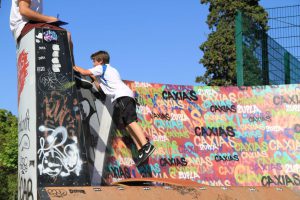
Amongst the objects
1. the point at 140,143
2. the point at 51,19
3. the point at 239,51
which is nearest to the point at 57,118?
the point at 51,19

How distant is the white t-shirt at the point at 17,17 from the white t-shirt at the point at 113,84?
1.03 meters

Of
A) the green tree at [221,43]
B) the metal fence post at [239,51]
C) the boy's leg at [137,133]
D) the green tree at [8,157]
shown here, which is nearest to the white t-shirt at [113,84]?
the boy's leg at [137,133]

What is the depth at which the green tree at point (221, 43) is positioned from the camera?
30973 mm

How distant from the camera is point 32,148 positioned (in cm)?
559

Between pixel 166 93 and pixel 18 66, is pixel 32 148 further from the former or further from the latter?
pixel 166 93

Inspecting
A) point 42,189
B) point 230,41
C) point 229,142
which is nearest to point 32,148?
point 42,189

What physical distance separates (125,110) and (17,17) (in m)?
1.73

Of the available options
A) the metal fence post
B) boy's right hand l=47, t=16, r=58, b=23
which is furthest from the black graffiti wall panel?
the metal fence post

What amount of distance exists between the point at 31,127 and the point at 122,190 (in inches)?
50.2

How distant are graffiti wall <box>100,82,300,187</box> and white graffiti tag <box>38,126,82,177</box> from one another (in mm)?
1767

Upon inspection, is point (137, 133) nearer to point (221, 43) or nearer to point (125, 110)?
point (125, 110)

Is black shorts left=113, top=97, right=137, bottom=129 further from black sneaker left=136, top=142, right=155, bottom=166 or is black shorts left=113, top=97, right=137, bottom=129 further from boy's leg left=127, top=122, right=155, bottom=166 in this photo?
black sneaker left=136, top=142, right=155, bottom=166

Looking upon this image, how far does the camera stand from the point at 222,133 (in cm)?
788

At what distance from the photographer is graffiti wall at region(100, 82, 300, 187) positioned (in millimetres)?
7562
